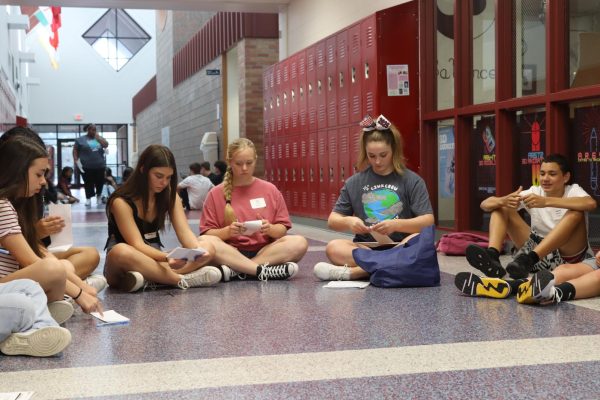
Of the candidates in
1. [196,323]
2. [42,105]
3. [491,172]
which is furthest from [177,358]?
[42,105]

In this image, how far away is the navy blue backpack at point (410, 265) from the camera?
540cm

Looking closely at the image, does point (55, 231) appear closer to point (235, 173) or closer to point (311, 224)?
point (235, 173)

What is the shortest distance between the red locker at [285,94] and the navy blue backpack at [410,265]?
308 inches

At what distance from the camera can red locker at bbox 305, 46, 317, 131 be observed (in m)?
11.8

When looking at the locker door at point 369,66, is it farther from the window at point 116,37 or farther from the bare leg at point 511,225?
the window at point 116,37

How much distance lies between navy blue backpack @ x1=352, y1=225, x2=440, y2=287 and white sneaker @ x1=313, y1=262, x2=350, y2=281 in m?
0.33

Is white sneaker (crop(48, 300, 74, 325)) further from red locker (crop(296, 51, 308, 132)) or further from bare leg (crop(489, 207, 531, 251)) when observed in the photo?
red locker (crop(296, 51, 308, 132))

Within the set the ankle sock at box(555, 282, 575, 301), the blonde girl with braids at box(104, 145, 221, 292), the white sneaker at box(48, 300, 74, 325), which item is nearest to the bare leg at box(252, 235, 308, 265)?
the blonde girl with braids at box(104, 145, 221, 292)

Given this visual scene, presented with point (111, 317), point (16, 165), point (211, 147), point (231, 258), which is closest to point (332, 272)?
point (231, 258)

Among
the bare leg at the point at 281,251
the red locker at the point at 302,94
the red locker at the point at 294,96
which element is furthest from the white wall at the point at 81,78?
the bare leg at the point at 281,251

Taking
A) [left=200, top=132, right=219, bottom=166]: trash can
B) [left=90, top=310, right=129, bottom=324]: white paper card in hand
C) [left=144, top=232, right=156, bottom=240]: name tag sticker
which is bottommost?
[left=90, top=310, right=129, bottom=324]: white paper card in hand

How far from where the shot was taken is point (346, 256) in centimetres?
588

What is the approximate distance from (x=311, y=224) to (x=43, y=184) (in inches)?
330

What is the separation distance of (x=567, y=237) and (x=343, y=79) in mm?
5612
